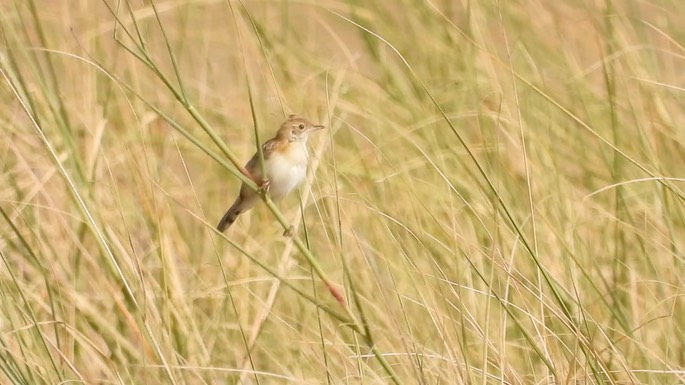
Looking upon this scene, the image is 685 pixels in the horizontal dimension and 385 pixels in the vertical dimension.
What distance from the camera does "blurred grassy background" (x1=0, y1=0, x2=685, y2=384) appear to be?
2342 mm

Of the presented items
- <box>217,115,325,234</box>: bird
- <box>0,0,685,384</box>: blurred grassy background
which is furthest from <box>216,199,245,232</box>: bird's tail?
<box>0,0,685,384</box>: blurred grassy background

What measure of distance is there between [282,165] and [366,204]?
0.66 meters

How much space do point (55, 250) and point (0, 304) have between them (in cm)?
44

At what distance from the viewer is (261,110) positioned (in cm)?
373

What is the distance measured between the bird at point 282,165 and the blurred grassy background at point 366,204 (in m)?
0.06

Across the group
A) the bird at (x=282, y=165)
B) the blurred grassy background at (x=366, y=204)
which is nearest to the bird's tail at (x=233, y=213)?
the bird at (x=282, y=165)

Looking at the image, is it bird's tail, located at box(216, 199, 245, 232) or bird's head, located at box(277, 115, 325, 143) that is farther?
bird's head, located at box(277, 115, 325, 143)

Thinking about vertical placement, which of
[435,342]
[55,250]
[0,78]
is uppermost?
[0,78]

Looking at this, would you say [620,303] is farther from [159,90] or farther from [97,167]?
[159,90]

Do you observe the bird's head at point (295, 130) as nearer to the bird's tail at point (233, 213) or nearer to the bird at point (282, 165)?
the bird at point (282, 165)

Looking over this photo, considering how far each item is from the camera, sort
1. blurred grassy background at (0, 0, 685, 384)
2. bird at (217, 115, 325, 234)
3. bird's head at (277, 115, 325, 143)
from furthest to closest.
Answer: bird's head at (277, 115, 325, 143) → bird at (217, 115, 325, 234) → blurred grassy background at (0, 0, 685, 384)

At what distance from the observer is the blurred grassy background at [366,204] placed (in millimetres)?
2342

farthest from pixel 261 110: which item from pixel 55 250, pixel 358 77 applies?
pixel 55 250

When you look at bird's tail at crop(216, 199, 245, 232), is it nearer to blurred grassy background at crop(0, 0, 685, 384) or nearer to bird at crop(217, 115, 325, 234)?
bird at crop(217, 115, 325, 234)
